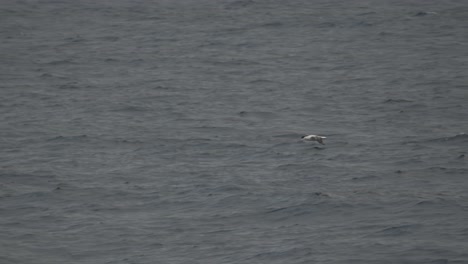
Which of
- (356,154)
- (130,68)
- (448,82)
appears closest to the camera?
(356,154)

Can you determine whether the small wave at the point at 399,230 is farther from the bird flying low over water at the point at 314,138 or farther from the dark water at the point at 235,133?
the bird flying low over water at the point at 314,138

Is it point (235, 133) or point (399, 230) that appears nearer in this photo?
point (399, 230)

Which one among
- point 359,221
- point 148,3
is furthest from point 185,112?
point 148,3

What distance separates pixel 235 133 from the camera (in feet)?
126

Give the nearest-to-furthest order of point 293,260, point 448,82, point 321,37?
point 293,260 < point 448,82 < point 321,37

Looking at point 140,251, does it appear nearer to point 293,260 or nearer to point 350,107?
point 293,260

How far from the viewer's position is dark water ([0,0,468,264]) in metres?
27.5

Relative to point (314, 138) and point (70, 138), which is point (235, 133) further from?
point (70, 138)

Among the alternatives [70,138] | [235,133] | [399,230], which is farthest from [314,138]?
[70,138]

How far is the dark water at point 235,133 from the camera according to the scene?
27.5 m

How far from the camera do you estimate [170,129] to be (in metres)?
39.6

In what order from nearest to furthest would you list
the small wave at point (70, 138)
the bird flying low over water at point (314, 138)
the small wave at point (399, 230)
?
the small wave at point (399, 230) < the bird flying low over water at point (314, 138) < the small wave at point (70, 138)

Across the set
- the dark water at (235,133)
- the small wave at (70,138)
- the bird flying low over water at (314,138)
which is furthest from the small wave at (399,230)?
the small wave at (70,138)

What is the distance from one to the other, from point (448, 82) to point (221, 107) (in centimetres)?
1134
